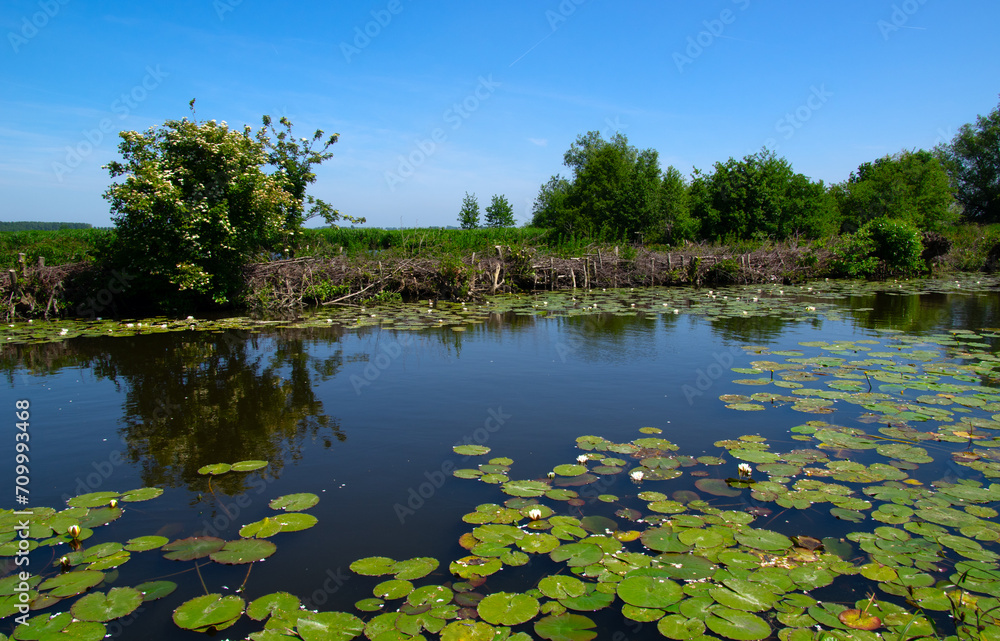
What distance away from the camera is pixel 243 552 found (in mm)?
3146

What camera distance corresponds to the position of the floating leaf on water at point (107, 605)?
2.61 m

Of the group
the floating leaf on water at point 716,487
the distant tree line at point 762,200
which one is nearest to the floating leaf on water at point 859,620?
the floating leaf on water at point 716,487

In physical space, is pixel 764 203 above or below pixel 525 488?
above

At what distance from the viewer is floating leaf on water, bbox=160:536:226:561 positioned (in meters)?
3.11

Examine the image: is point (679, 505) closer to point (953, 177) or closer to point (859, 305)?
point (859, 305)

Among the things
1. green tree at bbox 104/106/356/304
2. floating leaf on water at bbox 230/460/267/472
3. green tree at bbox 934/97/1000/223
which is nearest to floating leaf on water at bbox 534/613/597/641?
floating leaf on water at bbox 230/460/267/472

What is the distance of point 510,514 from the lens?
3.49 metres

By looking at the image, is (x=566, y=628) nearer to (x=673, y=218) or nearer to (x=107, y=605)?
(x=107, y=605)

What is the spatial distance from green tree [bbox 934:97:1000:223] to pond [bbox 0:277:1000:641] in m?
50.0

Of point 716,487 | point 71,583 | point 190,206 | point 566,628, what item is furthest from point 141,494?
point 190,206

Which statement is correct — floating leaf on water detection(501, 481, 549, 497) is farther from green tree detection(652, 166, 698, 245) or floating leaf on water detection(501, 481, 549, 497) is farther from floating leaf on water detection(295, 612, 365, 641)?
green tree detection(652, 166, 698, 245)

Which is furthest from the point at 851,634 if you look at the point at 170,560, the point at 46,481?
the point at 46,481

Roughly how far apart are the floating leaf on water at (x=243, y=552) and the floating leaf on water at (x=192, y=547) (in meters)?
0.05

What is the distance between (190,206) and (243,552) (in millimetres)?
9555
